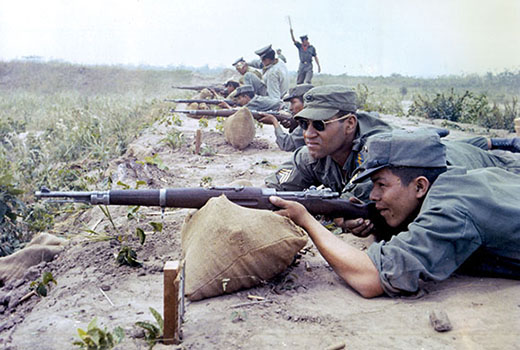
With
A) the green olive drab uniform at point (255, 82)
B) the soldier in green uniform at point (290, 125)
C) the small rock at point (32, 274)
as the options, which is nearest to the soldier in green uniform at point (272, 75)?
the green olive drab uniform at point (255, 82)

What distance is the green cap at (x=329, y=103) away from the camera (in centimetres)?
403

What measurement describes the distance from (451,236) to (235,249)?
1132 millimetres

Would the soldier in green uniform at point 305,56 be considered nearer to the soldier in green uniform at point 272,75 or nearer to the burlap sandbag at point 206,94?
the burlap sandbag at point 206,94

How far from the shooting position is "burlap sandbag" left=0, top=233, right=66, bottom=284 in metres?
3.46

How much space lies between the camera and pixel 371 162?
276 centimetres

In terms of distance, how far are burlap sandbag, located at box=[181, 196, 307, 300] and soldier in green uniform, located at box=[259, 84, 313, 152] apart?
3866 mm

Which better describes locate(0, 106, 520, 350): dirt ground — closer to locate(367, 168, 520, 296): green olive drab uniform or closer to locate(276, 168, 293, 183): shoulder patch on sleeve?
locate(367, 168, 520, 296): green olive drab uniform

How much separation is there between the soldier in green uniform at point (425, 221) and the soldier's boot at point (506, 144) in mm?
2014

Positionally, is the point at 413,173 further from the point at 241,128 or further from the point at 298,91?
the point at 241,128

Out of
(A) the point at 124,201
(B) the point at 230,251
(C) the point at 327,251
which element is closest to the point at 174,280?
(B) the point at 230,251

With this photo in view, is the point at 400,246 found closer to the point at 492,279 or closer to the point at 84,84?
the point at 492,279

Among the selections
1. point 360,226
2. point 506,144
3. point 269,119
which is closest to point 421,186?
point 360,226

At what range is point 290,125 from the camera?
7695 millimetres

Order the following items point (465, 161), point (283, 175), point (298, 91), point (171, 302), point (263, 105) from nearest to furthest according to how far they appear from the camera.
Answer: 1. point (171, 302)
2. point (465, 161)
3. point (283, 175)
4. point (298, 91)
5. point (263, 105)
